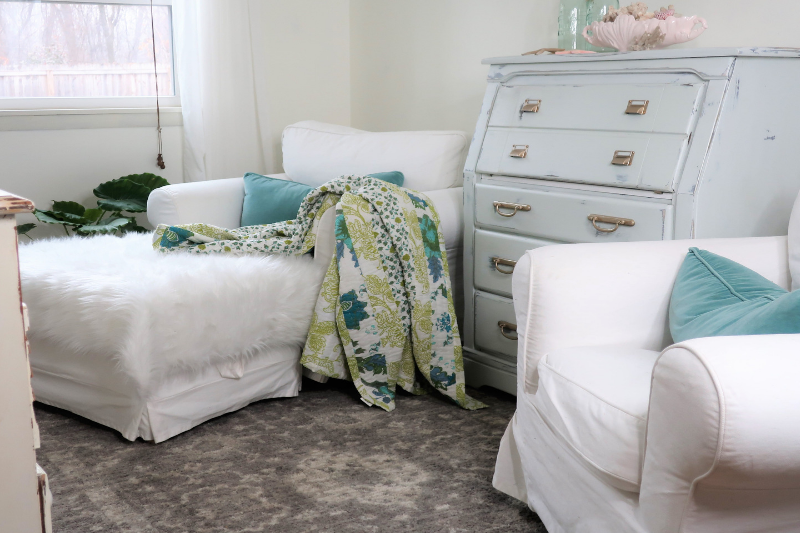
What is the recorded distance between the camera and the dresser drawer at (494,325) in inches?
85.5

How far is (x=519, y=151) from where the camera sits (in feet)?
6.80

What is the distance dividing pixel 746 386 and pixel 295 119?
2.86m

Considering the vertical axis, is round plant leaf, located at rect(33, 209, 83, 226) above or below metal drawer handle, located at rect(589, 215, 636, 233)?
below

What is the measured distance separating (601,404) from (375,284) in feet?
3.33

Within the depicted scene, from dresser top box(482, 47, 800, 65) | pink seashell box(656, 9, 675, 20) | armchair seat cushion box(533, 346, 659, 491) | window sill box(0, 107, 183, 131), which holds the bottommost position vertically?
armchair seat cushion box(533, 346, 659, 491)

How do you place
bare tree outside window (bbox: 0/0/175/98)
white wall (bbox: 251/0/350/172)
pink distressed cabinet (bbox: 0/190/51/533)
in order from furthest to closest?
white wall (bbox: 251/0/350/172) < bare tree outside window (bbox: 0/0/175/98) < pink distressed cabinet (bbox: 0/190/51/533)

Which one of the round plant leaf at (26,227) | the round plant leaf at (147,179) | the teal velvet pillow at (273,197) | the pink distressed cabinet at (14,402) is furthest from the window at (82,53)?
the pink distressed cabinet at (14,402)

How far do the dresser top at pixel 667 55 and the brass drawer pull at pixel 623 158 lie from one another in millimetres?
241

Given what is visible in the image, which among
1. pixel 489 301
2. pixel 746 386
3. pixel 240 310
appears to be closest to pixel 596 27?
pixel 489 301

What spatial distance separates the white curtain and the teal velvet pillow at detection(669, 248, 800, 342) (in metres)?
2.19

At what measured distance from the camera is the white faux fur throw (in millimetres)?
1784

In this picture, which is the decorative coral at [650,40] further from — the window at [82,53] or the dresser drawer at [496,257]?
the window at [82,53]

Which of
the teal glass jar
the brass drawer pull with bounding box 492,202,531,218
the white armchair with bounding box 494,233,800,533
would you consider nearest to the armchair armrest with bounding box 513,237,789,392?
the white armchair with bounding box 494,233,800,533

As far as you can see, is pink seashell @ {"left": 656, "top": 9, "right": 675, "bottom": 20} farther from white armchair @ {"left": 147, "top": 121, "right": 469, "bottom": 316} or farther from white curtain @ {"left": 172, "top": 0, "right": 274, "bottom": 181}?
white curtain @ {"left": 172, "top": 0, "right": 274, "bottom": 181}
